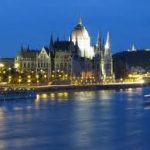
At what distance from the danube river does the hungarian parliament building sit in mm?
48353

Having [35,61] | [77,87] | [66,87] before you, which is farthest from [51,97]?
[35,61]

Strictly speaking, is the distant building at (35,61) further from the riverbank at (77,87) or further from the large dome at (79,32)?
the large dome at (79,32)

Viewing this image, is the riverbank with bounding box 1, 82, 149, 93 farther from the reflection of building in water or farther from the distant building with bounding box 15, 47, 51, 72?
the distant building with bounding box 15, 47, 51, 72

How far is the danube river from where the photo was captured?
85.5 feet

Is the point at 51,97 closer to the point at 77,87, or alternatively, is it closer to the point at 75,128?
the point at 77,87

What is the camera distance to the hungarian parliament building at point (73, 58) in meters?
92.0

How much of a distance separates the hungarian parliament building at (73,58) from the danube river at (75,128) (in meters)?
48.4

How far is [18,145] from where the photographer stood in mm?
25984

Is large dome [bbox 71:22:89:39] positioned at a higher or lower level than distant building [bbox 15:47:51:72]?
higher

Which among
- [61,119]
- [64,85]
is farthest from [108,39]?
[61,119]

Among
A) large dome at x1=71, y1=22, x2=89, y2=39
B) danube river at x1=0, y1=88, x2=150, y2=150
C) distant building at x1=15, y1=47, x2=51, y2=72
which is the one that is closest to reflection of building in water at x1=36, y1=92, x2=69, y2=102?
danube river at x1=0, y1=88, x2=150, y2=150

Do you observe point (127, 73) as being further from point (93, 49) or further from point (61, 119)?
point (61, 119)

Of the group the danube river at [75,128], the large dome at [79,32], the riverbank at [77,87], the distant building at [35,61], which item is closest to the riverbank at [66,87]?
the riverbank at [77,87]

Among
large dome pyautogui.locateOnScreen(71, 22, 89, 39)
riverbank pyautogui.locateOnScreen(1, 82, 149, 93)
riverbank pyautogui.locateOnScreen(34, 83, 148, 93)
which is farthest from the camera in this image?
large dome pyautogui.locateOnScreen(71, 22, 89, 39)
